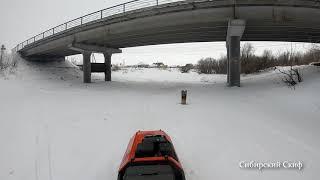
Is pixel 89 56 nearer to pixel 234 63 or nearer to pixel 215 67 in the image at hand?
pixel 234 63

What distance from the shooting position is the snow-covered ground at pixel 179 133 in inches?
248

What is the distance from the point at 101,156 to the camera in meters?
6.99

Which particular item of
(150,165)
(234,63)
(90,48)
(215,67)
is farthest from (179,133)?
(215,67)

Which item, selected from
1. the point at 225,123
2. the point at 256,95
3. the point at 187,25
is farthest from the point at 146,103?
the point at 187,25

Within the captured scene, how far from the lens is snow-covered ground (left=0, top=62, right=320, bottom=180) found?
6293 mm

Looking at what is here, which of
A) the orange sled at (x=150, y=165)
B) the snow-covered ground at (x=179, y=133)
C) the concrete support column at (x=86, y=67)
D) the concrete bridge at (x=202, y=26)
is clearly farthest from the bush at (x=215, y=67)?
the orange sled at (x=150, y=165)

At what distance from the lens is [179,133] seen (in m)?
8.44

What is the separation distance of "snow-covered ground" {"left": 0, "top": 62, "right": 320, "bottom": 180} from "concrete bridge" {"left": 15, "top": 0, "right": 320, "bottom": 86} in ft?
15.2

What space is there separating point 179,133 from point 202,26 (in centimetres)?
1259

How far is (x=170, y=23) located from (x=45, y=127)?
1213cm

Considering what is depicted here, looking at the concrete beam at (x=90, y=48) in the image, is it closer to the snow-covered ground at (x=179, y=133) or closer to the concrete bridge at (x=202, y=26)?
the concrete bridge at (x=202, y=26)

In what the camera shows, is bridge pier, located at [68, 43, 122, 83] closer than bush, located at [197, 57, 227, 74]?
Yes

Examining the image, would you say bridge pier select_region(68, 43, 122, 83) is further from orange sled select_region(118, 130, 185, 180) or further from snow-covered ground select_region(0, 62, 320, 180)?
orange sled select_region(118, 130, 185, 180)

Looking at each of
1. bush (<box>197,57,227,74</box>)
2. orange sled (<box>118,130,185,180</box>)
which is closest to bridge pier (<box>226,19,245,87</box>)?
orange sled (<box>118,130,185,180</box>)
